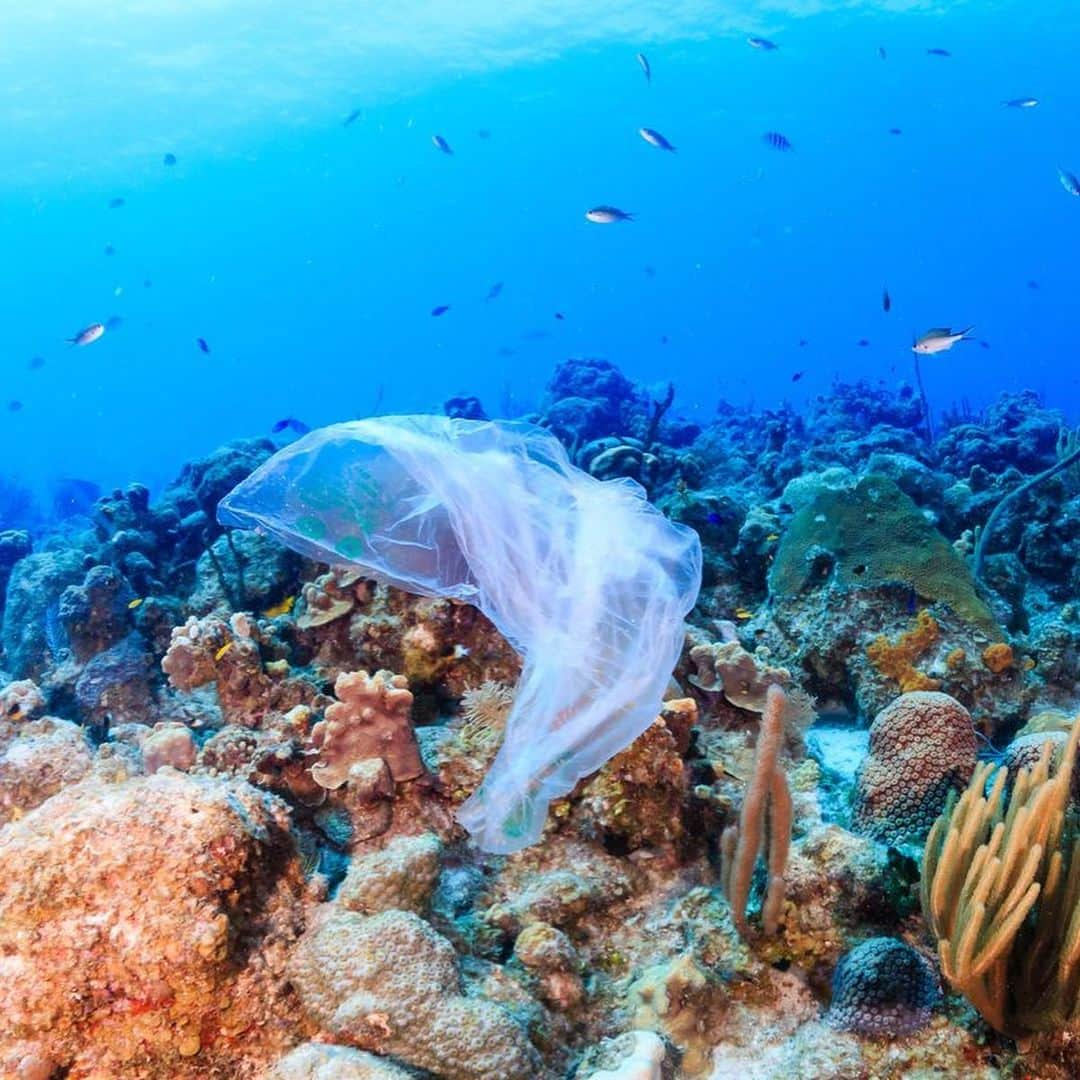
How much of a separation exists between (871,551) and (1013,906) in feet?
11.8

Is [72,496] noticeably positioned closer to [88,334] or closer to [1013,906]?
[88,334]

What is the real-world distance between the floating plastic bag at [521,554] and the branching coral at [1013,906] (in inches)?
52.4

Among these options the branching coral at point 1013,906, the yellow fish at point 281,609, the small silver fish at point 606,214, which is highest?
the small silver fish at point 606,214

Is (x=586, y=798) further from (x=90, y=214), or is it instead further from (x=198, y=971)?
(x=90, y=214)

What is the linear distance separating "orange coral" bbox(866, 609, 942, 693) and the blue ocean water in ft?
47.6

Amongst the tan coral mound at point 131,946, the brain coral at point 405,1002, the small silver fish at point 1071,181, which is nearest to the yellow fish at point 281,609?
the tan coral mound at point 131,946

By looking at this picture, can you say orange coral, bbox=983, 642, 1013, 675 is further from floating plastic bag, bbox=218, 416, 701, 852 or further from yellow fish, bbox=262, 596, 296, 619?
yellow fish, bbox=262, 596, 296, 619

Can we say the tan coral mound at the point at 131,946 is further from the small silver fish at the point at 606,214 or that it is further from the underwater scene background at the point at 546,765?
the small silver fish at the point at 606,214

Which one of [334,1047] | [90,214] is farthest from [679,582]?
[90,214]

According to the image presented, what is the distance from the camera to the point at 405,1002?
2.59 meters

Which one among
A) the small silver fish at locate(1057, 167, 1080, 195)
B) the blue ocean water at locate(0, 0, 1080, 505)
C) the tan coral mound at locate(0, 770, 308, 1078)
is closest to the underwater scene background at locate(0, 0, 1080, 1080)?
the tan coral mound at locate(0, 770, 308, 1078)

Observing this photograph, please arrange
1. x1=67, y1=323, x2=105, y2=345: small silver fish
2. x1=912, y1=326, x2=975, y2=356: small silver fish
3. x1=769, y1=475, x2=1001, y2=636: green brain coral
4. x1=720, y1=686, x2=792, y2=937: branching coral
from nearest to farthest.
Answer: x1=720, y1=686, x2=792, y2=937: branching coral → x1=769, y1=475, x2=1001, y2=636: green brain coral → x1=912, y1=326, x2=975, y2=356: small silver fish → x1=67, y1=323, x2=105, y2=345: small silver fish

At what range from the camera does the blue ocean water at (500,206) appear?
5081 centimetres

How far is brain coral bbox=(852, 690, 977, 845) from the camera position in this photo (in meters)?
3.79
